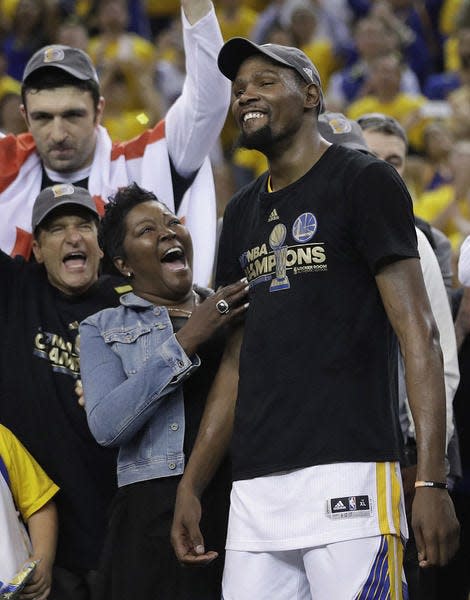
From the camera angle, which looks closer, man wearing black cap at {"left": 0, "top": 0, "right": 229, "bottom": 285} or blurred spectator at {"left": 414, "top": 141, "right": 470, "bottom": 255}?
man wearing black cap at {"left": 0, "top": 0, "right": 229, "bottom": 285}

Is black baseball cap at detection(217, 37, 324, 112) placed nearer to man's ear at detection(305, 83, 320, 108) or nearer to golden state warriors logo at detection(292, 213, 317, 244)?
man's ear at detection(305, 83, 320, 108)

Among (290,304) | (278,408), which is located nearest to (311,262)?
(290,304)

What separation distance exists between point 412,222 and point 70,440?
60.5 inches

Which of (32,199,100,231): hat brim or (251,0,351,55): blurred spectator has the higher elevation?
(251,0,351,55): blurred spectator

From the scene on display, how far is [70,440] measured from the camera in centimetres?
390

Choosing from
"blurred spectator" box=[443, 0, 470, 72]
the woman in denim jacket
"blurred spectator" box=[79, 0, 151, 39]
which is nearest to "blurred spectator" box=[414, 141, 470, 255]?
"blurred spectator" box=[443, 0, 470, 72]

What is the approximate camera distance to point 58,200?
4.14 m

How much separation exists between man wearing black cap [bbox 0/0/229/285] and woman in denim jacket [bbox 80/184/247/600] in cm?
96

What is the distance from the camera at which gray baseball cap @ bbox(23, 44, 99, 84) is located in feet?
15.1

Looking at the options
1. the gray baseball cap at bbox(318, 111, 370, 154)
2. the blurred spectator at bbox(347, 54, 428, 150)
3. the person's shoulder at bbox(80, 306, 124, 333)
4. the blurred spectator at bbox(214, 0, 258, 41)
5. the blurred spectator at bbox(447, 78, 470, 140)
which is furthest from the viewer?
the blurred spectator at bbox(214, 0, 258, 41)

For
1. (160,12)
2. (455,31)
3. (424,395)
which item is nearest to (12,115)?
(455,31)

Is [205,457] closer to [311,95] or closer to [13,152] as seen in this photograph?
[311,95]

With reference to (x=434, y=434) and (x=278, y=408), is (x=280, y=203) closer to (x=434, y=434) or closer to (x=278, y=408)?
(x=278, y=408)

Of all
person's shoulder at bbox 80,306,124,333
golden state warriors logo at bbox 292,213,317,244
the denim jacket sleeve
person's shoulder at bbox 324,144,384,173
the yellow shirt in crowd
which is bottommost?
the yellow shirt in crowd
